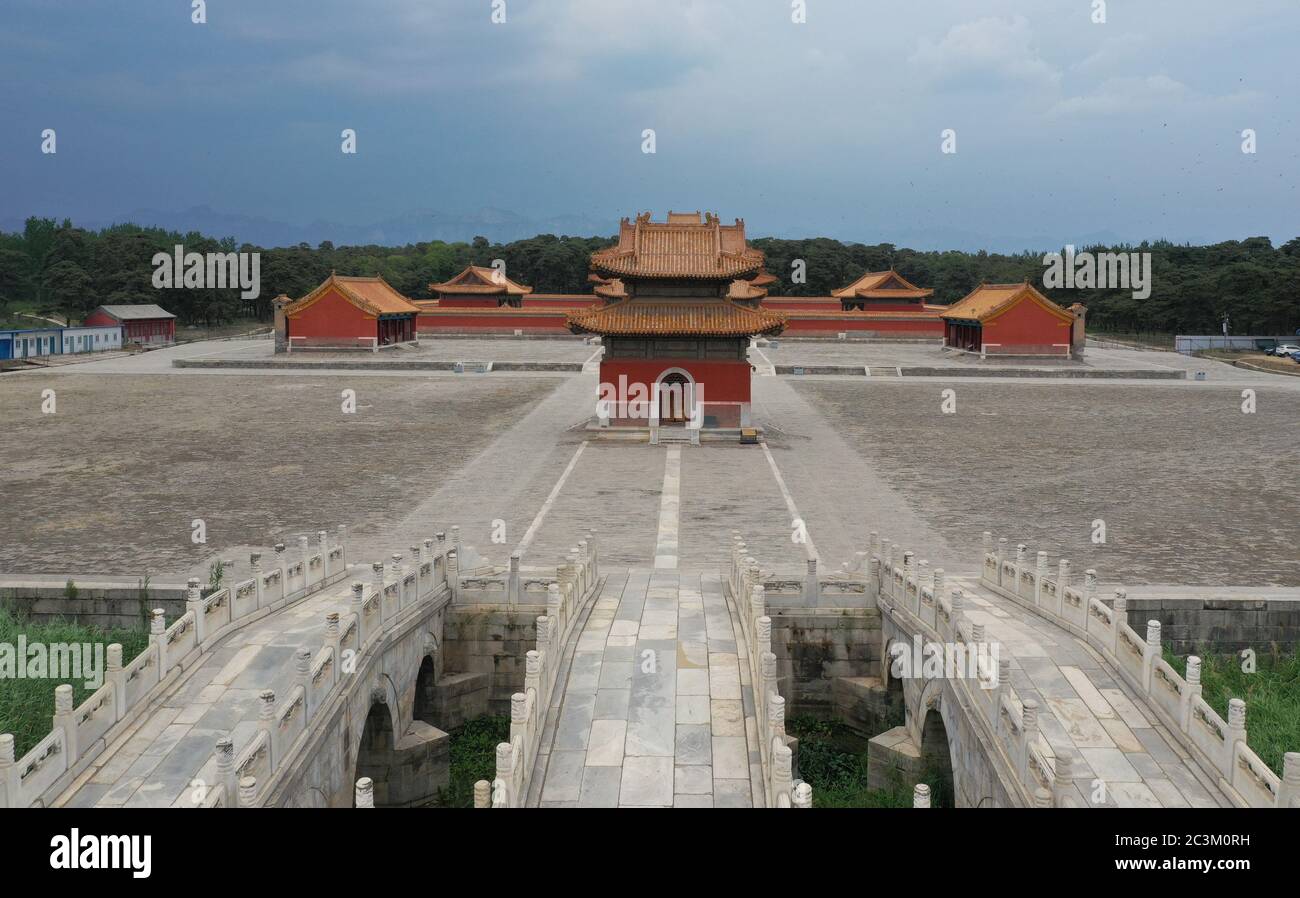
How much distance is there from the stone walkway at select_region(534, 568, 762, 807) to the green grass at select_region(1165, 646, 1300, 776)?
6.46m

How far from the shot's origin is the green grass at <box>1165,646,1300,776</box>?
46.9 ft

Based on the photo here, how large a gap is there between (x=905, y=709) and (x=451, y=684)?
6928mm

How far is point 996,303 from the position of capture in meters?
66.4

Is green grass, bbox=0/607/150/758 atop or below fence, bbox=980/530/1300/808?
below

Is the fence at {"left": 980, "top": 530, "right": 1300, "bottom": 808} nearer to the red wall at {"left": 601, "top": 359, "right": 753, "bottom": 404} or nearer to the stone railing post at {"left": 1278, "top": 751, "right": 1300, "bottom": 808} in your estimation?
the stone railing post at {"left": 1278, "top": 751, "right": 1300, "bottom": 808}

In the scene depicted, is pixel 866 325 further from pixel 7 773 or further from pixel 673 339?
pixel 7 773

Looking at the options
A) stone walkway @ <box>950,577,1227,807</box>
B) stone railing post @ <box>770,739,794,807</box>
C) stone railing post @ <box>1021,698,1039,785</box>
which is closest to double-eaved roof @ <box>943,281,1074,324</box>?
stone walkway @ <box>950,577,1227,807</box>

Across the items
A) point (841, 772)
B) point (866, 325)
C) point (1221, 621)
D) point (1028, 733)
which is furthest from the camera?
point (866, 325)

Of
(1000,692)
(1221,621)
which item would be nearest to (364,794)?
(1000,692)

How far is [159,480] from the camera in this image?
28.4 meters

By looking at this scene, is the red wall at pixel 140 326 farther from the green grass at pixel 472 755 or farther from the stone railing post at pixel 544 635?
the stone railing post at pixel 544 635

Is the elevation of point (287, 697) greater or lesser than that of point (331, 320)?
lesser

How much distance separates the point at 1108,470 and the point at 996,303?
37590 mm

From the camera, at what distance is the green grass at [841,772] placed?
14.1 m
